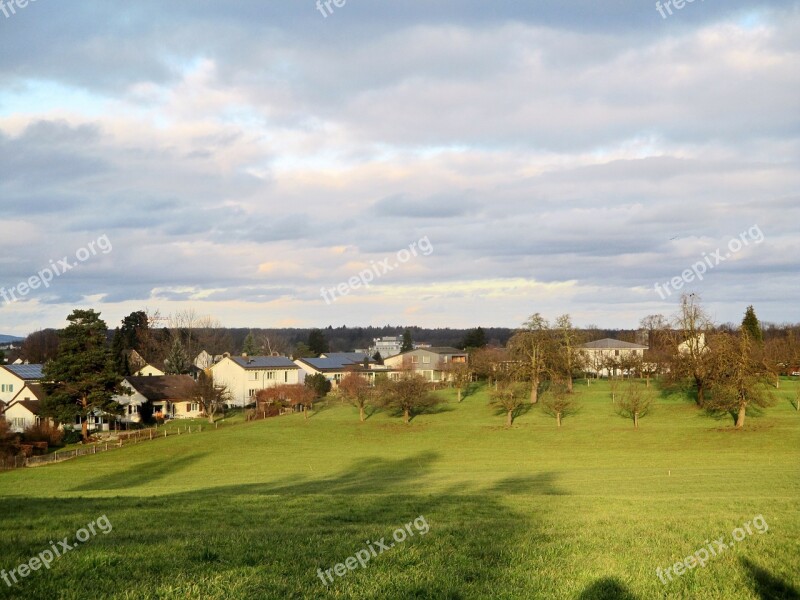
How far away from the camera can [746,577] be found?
33.1ft

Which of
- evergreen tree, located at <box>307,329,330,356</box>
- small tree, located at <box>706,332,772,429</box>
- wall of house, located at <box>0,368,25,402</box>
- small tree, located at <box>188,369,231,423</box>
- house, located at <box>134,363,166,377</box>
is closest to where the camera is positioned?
small tree, located at <box>706,332,772,429</box>

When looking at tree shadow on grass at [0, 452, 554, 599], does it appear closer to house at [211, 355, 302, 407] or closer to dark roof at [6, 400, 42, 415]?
dark roof at [6, 400, 42, 415]

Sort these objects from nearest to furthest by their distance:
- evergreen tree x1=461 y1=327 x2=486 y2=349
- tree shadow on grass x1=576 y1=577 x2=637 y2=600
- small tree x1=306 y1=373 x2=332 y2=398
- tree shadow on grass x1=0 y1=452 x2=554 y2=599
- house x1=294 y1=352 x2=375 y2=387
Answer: tree shadow on grass x1=0 y1=452 x2=554 y2=599
tree shadow on grass x1=576 y1=577 x2=637 y2=600
small tree x1=306 y1=373 x2=332 y2=398
house x1=294 y1=352 x2=375 y2=387
evergreen tree x1=461 y1=327 x2=486 y2=349

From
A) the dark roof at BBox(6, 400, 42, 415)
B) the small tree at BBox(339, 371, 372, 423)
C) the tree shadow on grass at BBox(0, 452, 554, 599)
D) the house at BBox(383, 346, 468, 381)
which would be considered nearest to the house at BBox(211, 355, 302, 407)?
the small tree at BBox(339, 371, 372, 423)

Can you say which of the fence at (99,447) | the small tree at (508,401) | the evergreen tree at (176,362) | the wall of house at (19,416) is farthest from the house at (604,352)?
the wall of house at (19,416)

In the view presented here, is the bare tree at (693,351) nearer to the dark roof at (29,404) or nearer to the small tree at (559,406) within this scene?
the small tree at (559,406)

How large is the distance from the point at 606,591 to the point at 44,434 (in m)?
61.1

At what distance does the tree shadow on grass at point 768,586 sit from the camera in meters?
9.47

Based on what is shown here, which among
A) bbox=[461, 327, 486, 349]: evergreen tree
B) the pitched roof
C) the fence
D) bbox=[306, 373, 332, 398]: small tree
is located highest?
bbox=[461, 327, 486, 349]: evergreen tree

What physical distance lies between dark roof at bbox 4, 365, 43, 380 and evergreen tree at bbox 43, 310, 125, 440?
19.1m

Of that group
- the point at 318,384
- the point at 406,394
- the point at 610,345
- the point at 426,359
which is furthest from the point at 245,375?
the point at 610,345

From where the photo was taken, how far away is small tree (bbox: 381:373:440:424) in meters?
69.1

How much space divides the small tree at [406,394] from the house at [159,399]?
1007 inches

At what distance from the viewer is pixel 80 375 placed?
63281 mm
